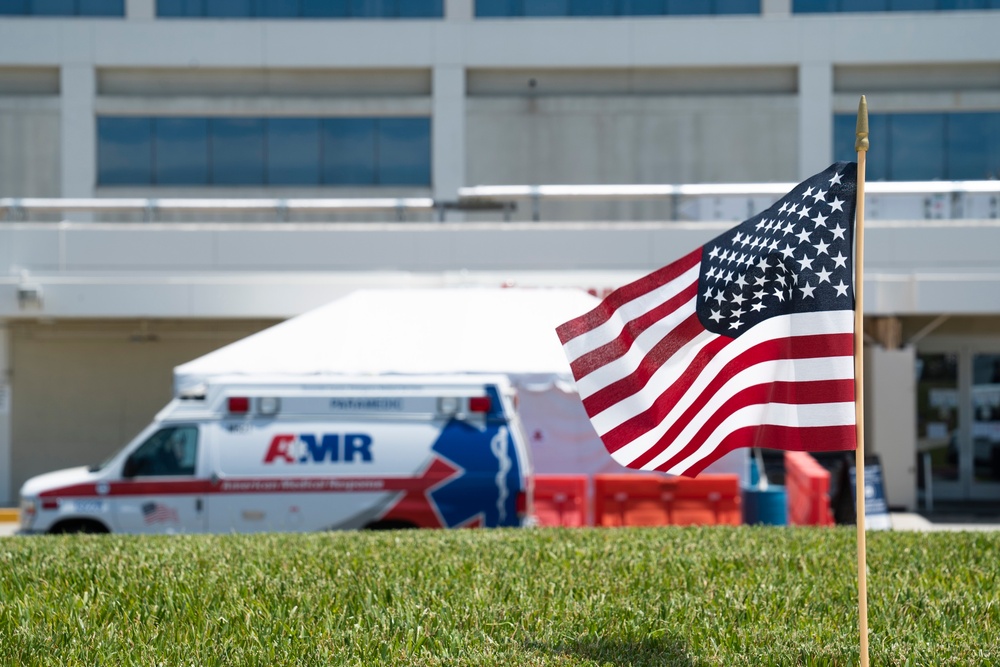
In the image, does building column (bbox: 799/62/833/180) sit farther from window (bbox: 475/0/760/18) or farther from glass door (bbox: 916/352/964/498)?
glass door (bbox: 916/352/964/498)

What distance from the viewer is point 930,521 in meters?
18.0

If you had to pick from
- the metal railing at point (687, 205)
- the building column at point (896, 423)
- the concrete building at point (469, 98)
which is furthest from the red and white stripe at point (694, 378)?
the concrete building at point (469, 98)

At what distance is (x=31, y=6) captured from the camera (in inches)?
980

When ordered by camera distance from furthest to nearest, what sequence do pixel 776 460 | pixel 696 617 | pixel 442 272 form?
pixel 776 460, pixel 442 272, pixel 696 617

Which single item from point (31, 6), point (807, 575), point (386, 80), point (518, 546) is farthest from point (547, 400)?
point (31, 6)

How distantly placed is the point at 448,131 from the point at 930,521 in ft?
44.2

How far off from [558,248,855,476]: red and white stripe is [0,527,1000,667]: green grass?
41.3 inches

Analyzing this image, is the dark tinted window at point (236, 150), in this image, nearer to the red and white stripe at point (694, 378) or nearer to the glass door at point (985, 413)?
the glass door at point (985, 413)

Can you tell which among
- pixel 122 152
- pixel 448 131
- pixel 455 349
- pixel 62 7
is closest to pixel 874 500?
A: pixel 455 349

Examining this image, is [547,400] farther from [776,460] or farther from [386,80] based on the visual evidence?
[386,80]

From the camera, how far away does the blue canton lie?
502 cm

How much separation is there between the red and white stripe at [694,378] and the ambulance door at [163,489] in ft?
24.0

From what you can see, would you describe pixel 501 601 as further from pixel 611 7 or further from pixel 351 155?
pixel 611 7

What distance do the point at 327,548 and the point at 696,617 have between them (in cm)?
291
